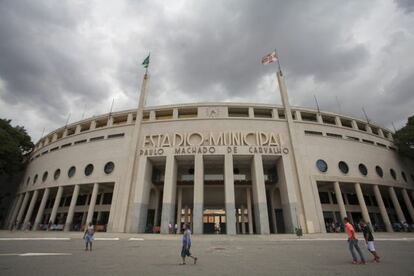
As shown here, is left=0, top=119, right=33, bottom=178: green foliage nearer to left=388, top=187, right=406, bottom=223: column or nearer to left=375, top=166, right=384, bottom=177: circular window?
left=375, top=166, right=384, bottom=177: circular window

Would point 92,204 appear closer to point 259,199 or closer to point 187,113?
point 187,113

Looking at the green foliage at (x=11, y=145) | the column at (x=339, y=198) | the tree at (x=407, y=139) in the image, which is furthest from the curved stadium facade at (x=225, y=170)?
the green foliage at (x=11, y=145)

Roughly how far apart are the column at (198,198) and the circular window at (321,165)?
Result: 58.1 feet

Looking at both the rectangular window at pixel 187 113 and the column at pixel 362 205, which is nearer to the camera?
the column at pixel 362 205

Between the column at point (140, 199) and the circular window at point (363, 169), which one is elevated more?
the circular window at point (363, 169)

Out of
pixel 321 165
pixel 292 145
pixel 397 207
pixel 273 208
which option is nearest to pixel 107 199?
pixel 273 208

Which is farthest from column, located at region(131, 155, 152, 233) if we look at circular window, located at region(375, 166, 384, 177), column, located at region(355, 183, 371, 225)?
circular window, located at region(375, 166, 384, 177)

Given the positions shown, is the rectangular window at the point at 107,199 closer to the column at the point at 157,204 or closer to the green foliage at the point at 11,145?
the column at the point at 157,204

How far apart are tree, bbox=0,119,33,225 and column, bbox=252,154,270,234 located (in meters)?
44.0

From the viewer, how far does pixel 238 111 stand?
37.6 meters

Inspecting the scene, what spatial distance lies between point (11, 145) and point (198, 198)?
3788cm

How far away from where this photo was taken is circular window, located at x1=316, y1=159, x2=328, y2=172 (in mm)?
32812

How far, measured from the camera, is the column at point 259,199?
92.6ft

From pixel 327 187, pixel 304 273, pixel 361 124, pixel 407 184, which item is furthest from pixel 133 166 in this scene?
pixel 407 184
